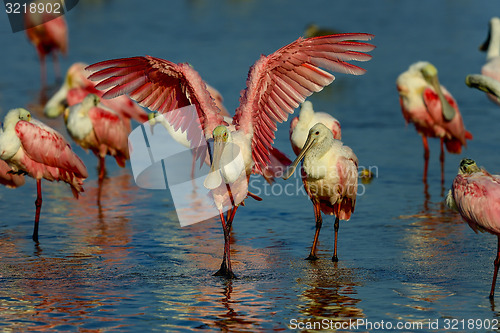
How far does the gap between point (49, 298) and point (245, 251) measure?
6.65ft

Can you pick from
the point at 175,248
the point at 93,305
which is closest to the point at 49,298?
the point at 93,305

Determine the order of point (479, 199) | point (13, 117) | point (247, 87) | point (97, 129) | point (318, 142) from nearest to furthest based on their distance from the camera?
point (479, 199), point (247, 87), point (318, 142), point (13, 117), point (97, 129)

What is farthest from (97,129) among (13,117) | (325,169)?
(325,169)

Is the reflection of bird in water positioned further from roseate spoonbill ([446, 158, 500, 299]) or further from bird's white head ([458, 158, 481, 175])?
roseate spoonbill ([446, 158, 500, 299])

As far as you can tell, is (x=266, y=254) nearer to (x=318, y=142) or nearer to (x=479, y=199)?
(x=318, y=142)

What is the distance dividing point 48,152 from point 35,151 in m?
0.13

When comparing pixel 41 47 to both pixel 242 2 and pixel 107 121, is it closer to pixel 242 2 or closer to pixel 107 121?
pixel 107 121

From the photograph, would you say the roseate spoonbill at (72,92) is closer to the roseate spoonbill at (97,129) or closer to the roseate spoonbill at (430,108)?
the roseate spoonbill at (97,129)

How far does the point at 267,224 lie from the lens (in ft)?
29.7

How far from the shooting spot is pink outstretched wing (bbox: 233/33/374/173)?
7.56 meters

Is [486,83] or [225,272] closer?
[225,272]

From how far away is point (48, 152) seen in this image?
29.1ft

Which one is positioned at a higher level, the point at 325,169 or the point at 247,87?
the point at 247,87

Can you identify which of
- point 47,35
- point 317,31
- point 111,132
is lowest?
point 111,132
